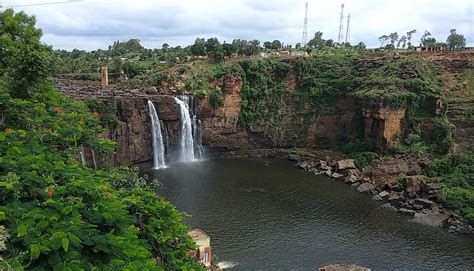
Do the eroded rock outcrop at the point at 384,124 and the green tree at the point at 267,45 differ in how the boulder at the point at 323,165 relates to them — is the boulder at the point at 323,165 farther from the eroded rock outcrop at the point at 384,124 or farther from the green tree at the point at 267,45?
the green tree at the point at 267,45

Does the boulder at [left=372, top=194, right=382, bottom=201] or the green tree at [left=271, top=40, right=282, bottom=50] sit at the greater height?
the green tree at [left=271, top=40, right=282, bottom=50]

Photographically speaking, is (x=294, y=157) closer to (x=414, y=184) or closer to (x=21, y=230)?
(x=414, y=184)

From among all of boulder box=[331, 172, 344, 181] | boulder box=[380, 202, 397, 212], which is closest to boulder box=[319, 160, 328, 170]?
boulder box=[331, 172, 344, 181]

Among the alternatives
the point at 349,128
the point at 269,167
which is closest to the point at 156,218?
the point at 269,167

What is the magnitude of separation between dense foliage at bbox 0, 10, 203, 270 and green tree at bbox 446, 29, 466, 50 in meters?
91.3

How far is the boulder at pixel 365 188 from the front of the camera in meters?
45.8

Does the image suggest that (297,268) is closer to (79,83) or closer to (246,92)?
(246,92)

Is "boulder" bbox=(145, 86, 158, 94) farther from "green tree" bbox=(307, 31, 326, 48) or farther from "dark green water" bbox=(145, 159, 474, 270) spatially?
"green tree" bbox=(307, 31, 326, 48)

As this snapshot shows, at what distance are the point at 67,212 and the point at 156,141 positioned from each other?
1699 inches

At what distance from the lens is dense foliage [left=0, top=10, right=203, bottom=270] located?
820cm

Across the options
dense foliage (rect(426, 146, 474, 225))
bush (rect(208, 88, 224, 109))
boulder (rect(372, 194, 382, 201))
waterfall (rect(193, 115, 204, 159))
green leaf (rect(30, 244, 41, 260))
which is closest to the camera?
green leaf (rect(30, 244, 41, 260))

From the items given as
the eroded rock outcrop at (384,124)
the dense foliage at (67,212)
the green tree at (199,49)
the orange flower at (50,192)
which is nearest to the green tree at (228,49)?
the green tree at (199,49)

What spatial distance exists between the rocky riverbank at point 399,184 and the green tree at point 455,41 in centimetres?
5075

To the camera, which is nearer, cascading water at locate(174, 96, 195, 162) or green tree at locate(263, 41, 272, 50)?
cascading water at locate(174, 96, 195, 162)
